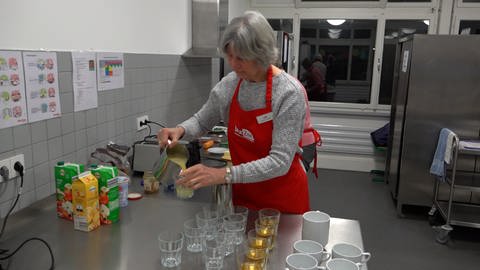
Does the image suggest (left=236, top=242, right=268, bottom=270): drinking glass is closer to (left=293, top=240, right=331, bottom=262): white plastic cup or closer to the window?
(left=293, top=240, right=331, bottom=262): white plastic cup

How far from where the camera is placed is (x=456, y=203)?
341 cm

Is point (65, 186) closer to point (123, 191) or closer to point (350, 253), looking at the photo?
point (123, 191)

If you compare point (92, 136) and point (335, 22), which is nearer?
point (92, 136)

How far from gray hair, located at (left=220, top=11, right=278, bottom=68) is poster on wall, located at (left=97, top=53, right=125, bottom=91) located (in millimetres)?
804

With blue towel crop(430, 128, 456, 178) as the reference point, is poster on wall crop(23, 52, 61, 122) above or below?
above

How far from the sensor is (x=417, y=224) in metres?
3.36

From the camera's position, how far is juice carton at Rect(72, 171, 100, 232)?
4.36ft

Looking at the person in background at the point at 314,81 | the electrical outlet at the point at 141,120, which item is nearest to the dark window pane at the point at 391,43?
the person in background at the point at 314,81

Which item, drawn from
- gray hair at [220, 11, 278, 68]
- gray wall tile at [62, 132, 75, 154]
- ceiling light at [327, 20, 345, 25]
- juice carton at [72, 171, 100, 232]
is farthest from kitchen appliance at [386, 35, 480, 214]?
juice carton at [72, 171, 100, 232]

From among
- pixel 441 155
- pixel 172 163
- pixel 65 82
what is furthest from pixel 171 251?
pixel 441 155

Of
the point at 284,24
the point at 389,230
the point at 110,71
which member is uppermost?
the point at 284,24

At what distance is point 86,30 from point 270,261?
1.32 meters

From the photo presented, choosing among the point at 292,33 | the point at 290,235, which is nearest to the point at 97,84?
the point at 290,235

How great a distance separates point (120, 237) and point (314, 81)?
4074mm
